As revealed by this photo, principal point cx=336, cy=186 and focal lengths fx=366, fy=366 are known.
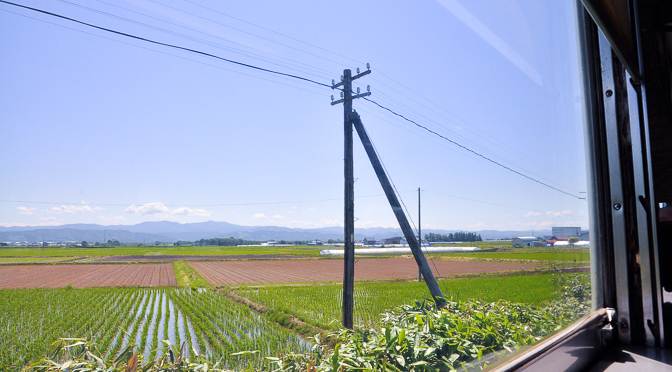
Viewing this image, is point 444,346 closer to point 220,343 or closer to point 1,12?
point 220,343

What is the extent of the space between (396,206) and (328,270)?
5.59 m

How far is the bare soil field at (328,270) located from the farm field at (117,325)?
0.74 metres

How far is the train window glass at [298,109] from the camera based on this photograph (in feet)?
2.58

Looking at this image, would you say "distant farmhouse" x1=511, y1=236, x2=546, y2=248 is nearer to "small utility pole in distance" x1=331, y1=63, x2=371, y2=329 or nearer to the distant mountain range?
the distant mountain range

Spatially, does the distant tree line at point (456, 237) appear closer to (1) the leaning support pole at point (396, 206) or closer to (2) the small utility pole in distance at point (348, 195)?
(1) the leaning support pole at point (396, 206)

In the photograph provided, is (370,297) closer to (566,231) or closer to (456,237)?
(456,237)

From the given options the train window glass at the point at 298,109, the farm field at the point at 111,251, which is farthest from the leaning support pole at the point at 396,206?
the farm field at the point at 111,251

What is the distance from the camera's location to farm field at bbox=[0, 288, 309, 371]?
77 centimetres

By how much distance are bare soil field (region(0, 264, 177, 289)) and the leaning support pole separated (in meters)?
1.68

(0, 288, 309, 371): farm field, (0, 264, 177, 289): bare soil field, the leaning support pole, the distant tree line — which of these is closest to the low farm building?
the distant tree line

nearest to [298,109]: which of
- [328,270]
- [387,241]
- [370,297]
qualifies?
[387,241]

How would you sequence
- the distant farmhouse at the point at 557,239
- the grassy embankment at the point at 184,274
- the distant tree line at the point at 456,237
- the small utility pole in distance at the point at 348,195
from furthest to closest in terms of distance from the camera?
the small utility pole in distance at the point at 348,195, the grassy embankment at the point at 184,274, the distant tree line at the point at 456,237, the distant farmhouse at the point at 557,239

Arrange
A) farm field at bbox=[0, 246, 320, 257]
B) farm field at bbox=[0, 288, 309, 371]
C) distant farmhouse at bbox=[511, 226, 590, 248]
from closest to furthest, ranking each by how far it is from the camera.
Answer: farm field at bbox=[0, 288, 309, 371]
farm field at bbox=[0, 246, 320, 257]
distant farmhouse at bbox=[511, 226, 590, 248]

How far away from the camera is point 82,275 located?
1501mm
